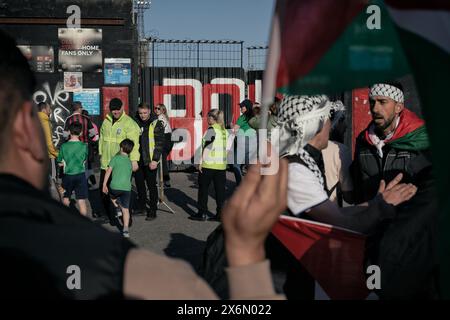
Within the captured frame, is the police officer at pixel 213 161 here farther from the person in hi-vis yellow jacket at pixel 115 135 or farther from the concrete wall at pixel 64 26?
the concrete wall at pixel 64 26

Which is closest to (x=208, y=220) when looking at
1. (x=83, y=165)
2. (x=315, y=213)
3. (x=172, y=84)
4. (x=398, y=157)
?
(x=83, y=165)

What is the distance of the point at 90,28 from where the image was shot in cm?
1856

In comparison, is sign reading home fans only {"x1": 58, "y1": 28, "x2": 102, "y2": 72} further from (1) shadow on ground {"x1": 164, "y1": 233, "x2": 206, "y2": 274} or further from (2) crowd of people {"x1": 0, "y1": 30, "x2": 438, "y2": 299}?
(2) crowd of people {"x1": 0, "y1": 30, "x2": 438, "y2": 299}

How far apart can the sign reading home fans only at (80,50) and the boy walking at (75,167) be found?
884 cm

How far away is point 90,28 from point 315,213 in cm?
1606

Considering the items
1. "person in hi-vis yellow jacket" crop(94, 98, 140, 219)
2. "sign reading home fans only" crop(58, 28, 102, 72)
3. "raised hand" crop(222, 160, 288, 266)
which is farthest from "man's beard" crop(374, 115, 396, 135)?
"sign reading home fans only" crop(58, 28, 102, 72)

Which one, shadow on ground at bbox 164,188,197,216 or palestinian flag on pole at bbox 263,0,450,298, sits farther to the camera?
shadow on ground at bbox 164,188,197,216

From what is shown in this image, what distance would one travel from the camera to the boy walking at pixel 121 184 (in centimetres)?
926

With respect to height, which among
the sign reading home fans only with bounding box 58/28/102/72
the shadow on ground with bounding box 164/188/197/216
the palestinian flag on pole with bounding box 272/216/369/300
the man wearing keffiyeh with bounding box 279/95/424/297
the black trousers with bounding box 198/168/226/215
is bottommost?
the shadow on ground with bounding box 164/188/197/216

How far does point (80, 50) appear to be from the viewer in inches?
730

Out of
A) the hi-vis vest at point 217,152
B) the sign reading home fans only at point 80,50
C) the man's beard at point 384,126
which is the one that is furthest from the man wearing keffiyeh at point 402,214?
the sign reading home fans only at point 80,50

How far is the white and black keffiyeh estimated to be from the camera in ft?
17.6

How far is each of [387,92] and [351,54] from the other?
11.5 feet
